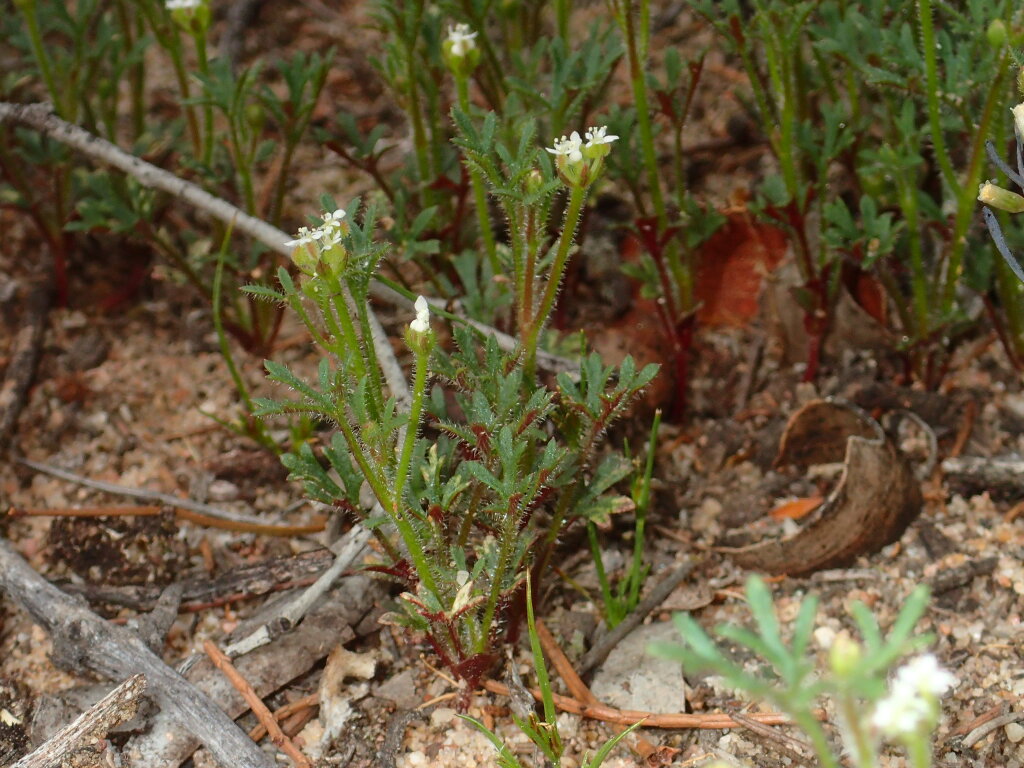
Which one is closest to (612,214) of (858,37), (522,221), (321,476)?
(858,37)

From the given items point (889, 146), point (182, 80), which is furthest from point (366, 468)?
point (182, 80)

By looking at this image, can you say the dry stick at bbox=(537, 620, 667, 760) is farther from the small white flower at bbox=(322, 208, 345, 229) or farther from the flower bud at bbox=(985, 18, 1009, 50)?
the flower bud at bbox=(985, 18, 1009, 50)

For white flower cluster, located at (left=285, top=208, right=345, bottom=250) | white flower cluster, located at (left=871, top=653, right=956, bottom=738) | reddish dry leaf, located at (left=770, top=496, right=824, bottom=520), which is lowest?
reddish dry leaf, located at (left=770, top=496, right=824, bottom=520)

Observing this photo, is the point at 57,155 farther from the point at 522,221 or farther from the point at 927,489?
the point at 927,489

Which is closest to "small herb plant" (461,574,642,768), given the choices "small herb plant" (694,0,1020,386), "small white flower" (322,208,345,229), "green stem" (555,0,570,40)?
"small white flower" (322,208,345,229)

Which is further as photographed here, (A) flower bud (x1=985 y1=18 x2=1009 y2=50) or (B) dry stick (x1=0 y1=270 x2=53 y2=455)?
(B) dry stick (x1=0 y1=270 x2=53 y2=455)

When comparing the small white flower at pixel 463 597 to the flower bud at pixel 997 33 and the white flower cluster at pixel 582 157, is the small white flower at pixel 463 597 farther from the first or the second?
the flower bud at pixel 997 33

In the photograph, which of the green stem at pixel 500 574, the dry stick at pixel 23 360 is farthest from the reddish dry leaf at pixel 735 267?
the dry stick at pixel 23 360
